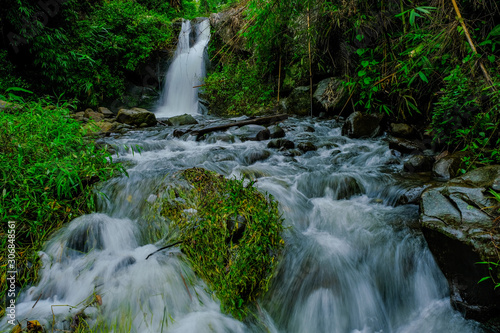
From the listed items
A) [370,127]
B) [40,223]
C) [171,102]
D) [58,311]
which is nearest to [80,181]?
[40,223]

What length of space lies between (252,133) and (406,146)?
3.16 metres

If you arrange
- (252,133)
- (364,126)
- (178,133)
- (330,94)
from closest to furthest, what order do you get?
(364,126) → (252,133) → (178,133) → (330,94)

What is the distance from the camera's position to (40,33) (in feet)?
22.9

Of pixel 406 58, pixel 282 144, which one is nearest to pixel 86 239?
pixel 282 144

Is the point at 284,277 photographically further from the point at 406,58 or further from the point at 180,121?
the point at 180,121

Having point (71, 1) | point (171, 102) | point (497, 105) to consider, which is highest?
point (71, 1)

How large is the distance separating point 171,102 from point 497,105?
1101 cm

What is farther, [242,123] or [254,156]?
[242,123]

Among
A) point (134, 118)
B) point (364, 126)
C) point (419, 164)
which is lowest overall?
point (419, 164)

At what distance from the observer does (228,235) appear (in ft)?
6.98

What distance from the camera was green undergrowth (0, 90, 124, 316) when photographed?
2.27m

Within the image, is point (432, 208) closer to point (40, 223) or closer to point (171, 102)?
point (40, 223)

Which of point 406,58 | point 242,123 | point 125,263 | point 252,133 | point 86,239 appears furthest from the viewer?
point 242,123

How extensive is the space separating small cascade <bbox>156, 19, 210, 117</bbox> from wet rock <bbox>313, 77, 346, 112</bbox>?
18.1 feet
